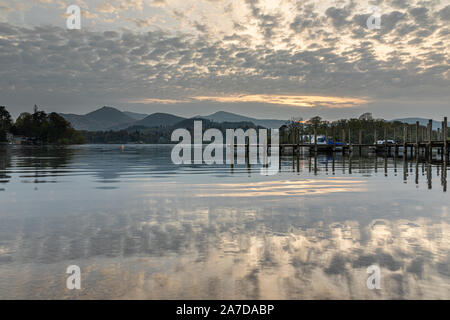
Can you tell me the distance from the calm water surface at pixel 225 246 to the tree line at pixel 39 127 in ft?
601

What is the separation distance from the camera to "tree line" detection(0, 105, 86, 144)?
180 m

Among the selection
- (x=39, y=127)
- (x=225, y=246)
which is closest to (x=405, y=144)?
(x=225, y=246)

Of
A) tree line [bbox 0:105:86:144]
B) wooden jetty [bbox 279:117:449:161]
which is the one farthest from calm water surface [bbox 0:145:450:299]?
tree line [bbox 0:105:86:144]

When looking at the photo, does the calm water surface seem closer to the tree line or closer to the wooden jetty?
the wooden jetty

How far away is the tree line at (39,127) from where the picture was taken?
7077 inches

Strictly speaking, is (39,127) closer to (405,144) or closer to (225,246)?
(405,144)

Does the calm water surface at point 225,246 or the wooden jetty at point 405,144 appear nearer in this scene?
the calm water surface at point 225,246

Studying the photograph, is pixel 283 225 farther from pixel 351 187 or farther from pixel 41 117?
pixel 41 117

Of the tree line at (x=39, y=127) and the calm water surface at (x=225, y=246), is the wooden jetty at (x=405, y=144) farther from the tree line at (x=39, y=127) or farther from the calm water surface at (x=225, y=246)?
the tree line at (x=39, y=127)

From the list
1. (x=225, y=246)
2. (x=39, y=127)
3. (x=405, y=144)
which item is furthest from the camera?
(x=39, y=127)

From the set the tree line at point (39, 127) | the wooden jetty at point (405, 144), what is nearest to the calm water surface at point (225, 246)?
the wooden jetty at point (405, 144)

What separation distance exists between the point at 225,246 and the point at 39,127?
7830 inches

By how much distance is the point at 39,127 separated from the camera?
604ft

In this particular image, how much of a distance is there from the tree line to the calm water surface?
183188 millimetres
